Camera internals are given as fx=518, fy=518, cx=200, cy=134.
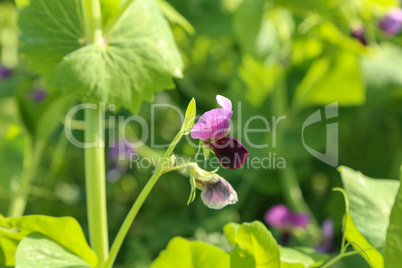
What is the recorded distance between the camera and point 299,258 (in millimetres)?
577

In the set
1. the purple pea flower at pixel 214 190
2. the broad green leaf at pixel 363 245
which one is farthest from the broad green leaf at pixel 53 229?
the broad green leaf at pixel 363 245

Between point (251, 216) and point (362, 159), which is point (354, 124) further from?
point (251, 216)

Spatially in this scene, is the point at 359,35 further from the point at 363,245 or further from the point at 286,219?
the point at 363,245

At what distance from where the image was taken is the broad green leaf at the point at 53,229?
541mm

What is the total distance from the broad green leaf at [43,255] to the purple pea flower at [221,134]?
0.61 ft

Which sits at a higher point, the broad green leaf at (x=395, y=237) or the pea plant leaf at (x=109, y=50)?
the pea plant leaf at (x=109, y=50)

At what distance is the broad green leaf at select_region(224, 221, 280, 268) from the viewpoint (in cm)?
51

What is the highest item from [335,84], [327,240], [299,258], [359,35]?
[359,35]

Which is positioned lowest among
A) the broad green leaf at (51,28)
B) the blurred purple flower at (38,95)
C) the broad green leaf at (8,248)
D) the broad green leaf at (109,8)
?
the broad green leaf at (8,248)

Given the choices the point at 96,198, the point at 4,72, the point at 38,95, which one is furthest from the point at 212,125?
the point at 4,72

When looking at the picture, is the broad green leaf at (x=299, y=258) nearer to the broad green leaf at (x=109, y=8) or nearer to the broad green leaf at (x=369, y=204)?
the broad green leaf at (x=369, y=204)

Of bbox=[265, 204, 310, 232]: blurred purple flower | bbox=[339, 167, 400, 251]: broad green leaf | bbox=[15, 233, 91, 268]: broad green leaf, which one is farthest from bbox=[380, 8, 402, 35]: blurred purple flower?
bbox=[15, 233, 91, 268]: broad green leaf

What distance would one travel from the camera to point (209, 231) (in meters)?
1.04

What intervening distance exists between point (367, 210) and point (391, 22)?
78cm
